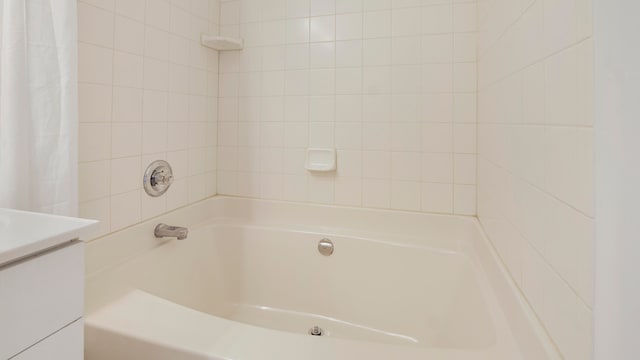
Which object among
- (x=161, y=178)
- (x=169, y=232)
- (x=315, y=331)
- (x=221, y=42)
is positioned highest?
(x=221, y=42)

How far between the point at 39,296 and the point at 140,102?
3.07 ft

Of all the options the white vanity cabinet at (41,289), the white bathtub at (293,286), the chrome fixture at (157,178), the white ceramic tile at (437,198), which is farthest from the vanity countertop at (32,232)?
the white ceramic tile at (437,198)

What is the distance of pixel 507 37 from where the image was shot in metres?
0.89

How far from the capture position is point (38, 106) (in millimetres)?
802

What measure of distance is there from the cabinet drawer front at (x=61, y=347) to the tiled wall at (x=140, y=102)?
59 cm

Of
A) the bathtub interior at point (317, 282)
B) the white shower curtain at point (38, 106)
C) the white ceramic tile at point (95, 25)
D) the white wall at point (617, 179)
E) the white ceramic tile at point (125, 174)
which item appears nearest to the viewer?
the white wall at point (617, 179)

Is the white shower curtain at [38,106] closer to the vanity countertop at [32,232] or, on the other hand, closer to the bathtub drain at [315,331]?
the vanity countertop at [32,232]

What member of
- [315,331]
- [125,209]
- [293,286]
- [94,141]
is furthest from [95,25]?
[315,331]

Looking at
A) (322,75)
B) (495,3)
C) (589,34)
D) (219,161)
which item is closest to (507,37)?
(495,3)

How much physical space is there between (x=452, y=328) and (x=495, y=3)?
1.17 metres

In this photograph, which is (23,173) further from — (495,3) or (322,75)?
(495,3)

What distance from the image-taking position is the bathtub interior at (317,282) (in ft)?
4.16

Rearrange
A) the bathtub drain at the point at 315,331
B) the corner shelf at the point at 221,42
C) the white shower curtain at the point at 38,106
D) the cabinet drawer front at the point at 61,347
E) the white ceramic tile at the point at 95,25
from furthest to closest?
1. the corner shelf at the point at 221,42
2. the bathtub drain at the point at 315,331
3. the white ceramic tile at the point at 95,25
4. the white shower curtain at the point at 38,106
5. the cabinet drawer front at the point at 61,347

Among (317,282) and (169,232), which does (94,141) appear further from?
(317,282)
